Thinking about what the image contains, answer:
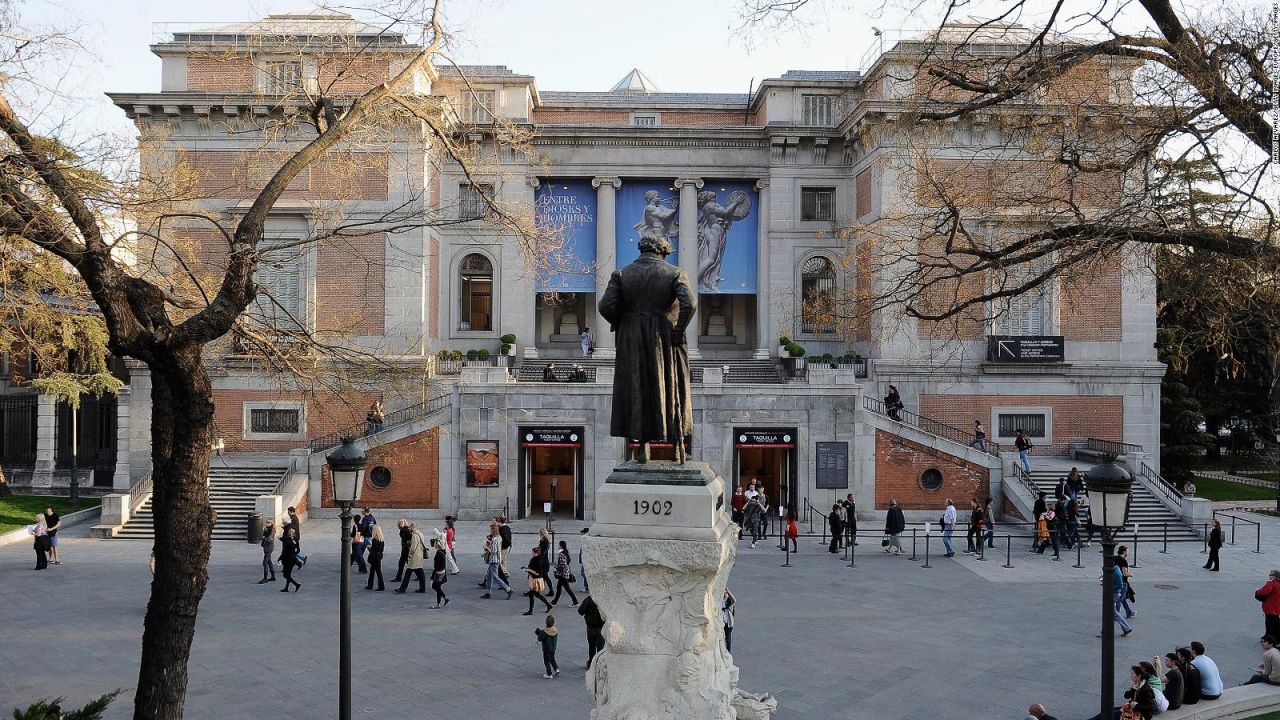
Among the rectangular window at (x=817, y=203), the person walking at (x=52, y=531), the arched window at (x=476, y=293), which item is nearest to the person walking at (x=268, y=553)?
the person walking at (x=52, y=531)

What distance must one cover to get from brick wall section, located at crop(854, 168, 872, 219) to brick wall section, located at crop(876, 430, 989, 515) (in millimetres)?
10135

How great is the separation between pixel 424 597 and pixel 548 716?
7.62 metres

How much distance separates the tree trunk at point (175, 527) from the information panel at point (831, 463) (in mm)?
21212

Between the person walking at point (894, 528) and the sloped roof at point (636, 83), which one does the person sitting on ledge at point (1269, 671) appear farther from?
the sloped roof at point (636, 83)

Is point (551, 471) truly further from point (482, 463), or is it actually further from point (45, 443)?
point (45, 443)

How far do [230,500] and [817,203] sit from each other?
957 inches

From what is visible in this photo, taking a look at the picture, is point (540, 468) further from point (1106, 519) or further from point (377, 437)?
point (1106, 519)

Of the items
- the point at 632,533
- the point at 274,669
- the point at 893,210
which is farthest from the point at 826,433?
the point at 632,533

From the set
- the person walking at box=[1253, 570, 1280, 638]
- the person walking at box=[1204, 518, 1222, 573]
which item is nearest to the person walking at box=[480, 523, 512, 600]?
the person walking at box=[1253, 570, 1280, 638]

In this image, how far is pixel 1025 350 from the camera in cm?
3259

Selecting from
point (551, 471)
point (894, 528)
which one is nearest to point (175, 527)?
point (894, 528)

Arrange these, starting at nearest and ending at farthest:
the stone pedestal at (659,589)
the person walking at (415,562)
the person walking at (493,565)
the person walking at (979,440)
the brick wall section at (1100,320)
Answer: the stone pedestal at (659,589)
the person walking at (493,565)
the person walking at (415,562)
the person walking at (979,440)
the brick wall section at (1100,320)

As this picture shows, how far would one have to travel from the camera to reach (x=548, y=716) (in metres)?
12.2

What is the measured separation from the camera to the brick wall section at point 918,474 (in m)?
29.0
